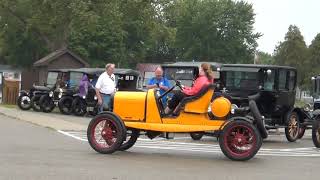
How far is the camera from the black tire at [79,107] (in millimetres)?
26188

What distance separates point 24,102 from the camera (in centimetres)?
2866

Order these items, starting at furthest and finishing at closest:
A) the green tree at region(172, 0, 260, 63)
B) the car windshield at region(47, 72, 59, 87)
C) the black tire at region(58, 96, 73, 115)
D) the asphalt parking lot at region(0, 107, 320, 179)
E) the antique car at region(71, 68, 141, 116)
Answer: the green tree at region(172, 0, 260, 63), the car windshield at region(47, 72, 59, 87), the black tire at region(58, 96, 73, 115), the antique car at region(71, 68, 141, 116), the asphalt parking lot at region(0, 107, 320, 179)

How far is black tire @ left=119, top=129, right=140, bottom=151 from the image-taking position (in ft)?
40.8

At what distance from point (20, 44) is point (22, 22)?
Answer: 28.2ft

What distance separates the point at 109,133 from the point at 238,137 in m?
2.44

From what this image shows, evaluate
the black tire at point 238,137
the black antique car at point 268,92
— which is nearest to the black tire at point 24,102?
the black antique car at point 268,92

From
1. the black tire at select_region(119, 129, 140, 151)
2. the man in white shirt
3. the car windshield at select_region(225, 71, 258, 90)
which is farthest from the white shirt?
the black tire at select_region(119, 129, 140, 151)

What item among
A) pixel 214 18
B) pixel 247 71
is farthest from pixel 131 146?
pixel 214 18

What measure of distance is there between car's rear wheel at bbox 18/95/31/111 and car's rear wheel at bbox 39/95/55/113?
103 cm

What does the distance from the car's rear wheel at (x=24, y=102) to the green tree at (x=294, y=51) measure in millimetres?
39348

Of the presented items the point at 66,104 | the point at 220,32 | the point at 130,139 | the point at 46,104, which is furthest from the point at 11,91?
the point at 220,32

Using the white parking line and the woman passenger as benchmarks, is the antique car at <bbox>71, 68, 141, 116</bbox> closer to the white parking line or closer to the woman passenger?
the white parking line

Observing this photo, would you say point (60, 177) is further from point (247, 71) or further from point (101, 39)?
point (101, 39)

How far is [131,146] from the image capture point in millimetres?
12852
